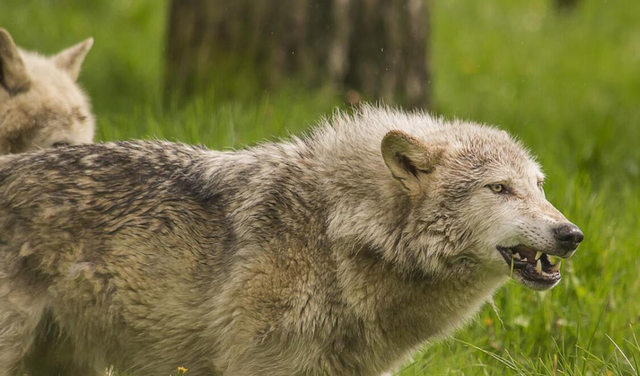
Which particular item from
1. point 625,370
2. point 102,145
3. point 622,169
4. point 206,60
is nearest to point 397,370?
point 625,370

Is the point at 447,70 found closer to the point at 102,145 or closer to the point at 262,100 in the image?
the point at 262,100

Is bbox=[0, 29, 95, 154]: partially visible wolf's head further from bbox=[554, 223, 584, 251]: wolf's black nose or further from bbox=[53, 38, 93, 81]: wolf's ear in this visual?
bbox=[554, 223, 584, 251]: wolf's black nose

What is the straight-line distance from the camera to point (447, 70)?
40.4ft

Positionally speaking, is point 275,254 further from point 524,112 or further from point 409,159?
point 524,112

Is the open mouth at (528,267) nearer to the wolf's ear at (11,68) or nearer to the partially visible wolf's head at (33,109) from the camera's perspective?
the partially visible wolf's head at (33,109)

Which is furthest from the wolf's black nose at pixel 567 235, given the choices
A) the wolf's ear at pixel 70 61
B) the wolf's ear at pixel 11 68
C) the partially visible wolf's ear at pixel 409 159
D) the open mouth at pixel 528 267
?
the wolf's ear at pixel 70 61

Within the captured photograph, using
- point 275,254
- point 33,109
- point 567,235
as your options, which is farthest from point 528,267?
point 33,109

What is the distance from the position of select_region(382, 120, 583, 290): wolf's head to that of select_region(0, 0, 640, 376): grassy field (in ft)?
1.66

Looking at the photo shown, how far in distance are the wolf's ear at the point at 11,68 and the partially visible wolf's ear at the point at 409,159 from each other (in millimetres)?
2690

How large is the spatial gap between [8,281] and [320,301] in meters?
1.36

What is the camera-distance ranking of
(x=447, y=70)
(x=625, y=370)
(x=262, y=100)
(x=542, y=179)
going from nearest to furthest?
(x=542, y=179), (x=625, y=370), (x=262, y=100), (x=447, y=70)

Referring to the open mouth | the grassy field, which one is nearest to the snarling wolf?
the open mouth

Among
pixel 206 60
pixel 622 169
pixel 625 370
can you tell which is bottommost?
pixel 625 370

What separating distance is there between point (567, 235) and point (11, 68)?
3.51 meters
